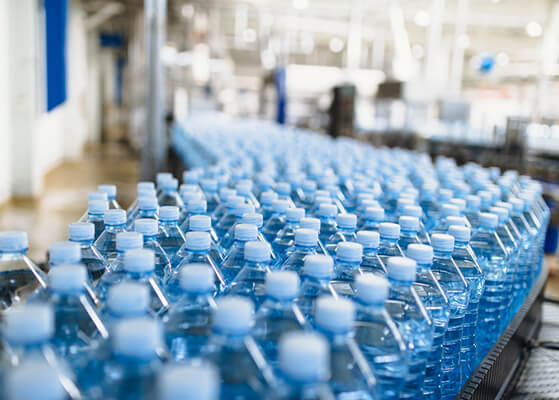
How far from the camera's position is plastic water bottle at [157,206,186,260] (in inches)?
54.7

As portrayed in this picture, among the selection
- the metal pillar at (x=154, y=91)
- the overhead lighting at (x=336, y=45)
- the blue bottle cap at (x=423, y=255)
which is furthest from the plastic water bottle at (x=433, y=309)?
the overhead lighting at (x=336, y=45)

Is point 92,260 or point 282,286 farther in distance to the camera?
point 92,260

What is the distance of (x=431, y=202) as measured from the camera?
2113 millimetres

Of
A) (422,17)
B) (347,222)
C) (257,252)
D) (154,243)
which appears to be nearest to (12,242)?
(154,243)

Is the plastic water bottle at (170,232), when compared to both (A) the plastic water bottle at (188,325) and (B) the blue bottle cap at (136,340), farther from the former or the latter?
(B) the blue bottle cap at (136,340)

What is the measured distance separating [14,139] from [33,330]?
8233 millimetres

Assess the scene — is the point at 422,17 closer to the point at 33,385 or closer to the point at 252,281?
the point at 252,281

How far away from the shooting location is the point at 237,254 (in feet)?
4.08

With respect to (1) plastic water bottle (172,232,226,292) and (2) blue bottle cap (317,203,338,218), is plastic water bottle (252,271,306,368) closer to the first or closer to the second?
(1) plastic water bottle (172,232,226,292)

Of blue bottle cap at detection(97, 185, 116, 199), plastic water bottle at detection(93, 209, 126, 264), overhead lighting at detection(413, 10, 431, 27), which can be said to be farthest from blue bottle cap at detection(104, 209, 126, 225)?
overhead lighting at detection(413, 10, 431, 27)

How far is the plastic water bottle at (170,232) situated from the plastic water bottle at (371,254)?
1.59 ft

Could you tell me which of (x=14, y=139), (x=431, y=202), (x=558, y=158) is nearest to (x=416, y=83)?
(x=558, y=158)

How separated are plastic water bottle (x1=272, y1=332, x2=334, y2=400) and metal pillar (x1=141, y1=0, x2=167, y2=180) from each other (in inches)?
169

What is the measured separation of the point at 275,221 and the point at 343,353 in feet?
3.04
